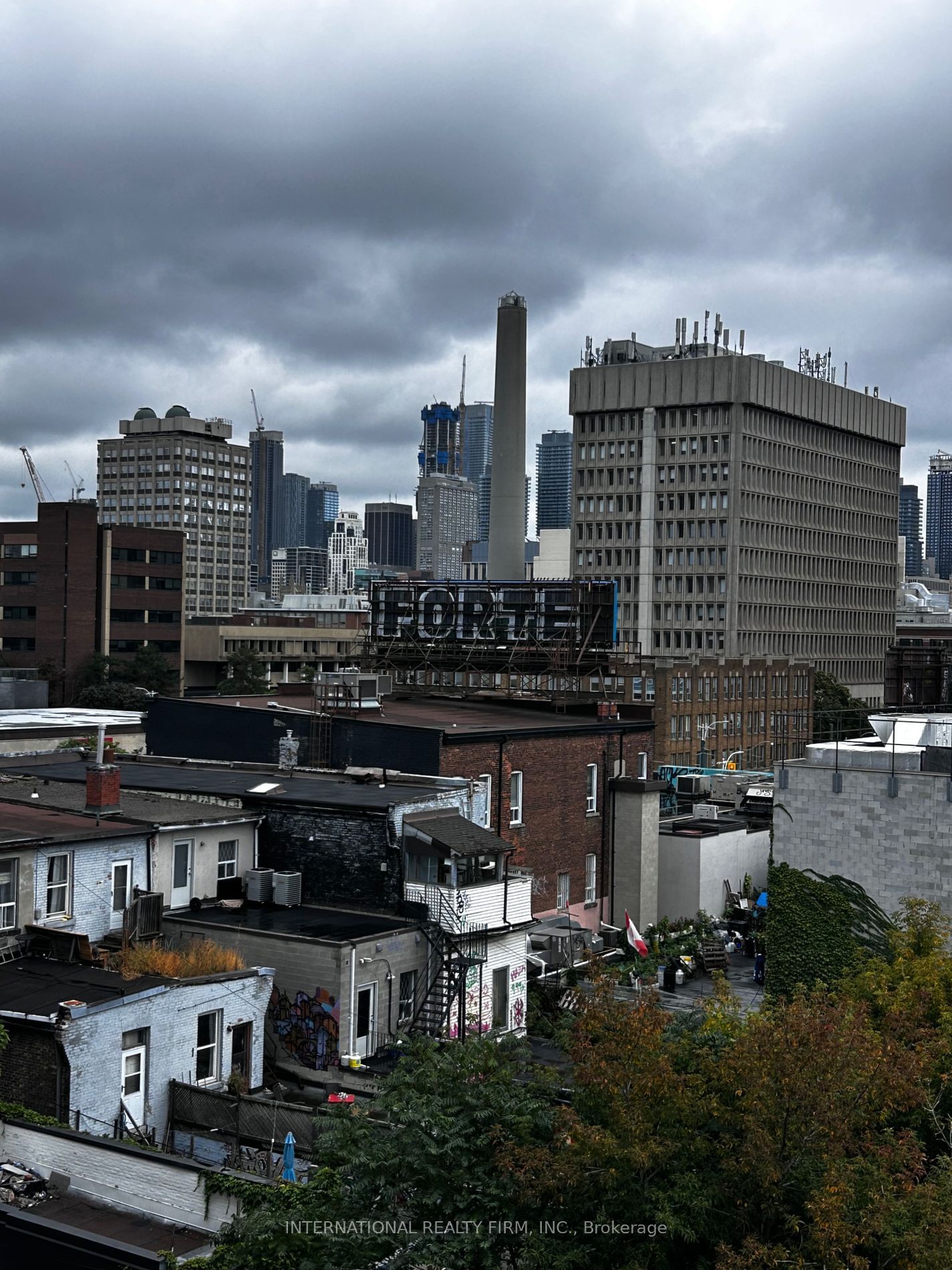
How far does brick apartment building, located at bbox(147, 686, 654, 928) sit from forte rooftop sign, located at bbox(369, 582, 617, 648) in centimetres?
2005

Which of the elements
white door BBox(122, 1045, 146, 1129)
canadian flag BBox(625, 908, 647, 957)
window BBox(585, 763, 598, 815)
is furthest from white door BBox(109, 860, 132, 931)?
window BBox(585, 763, 598, 815)

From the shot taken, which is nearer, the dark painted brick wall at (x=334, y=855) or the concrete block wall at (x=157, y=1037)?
the concrete block wall at (x=157, y=1037)

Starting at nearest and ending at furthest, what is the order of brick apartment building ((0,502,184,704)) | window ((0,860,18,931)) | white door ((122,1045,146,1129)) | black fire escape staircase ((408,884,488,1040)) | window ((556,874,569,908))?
white door ((122,1045,146,1129)) → window ((0,860,18,931)) → black fire escape staircase ((408,884,488,1040)) → window ((556,874,569,908)) → brick apartment building ((0,502,184,704))

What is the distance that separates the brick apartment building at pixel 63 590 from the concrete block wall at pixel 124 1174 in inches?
5337

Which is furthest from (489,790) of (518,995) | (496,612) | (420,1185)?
(496,612)

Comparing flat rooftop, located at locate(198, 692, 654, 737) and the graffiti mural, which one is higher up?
flat rooftop, located at locate(198, 692, 654, 737)

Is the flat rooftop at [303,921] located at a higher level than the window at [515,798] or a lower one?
lower

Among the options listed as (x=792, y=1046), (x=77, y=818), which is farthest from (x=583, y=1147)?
(x=77, y=818)

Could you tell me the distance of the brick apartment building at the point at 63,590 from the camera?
15838 cm

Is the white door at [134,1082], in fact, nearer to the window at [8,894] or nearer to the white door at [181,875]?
the window at [8,894]

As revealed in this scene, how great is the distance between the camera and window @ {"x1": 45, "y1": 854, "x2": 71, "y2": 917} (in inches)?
1286

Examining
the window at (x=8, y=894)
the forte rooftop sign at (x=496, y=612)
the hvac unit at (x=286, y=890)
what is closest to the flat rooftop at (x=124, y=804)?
the hvac unit at (x=286, y=890)

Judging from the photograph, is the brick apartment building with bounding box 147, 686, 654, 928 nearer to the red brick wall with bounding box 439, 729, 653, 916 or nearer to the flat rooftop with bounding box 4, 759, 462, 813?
the red brick wall with bounding box 439, 729, 653, 916

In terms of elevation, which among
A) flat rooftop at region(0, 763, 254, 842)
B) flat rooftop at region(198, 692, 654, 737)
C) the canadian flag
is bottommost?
the canadian flag
